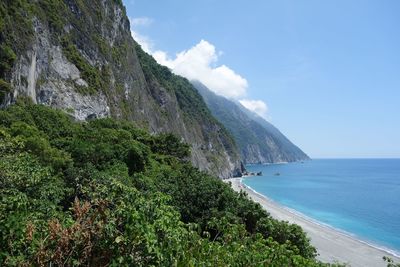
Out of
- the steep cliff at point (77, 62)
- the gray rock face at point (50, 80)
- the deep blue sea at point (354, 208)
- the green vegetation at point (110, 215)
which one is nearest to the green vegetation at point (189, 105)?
the steep cliff at point (77, 62)

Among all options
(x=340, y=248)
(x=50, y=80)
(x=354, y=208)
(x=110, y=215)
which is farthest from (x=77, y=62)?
(x=354, y=208)

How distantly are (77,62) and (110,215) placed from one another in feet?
165

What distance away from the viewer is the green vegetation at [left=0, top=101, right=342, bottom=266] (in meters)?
6.68

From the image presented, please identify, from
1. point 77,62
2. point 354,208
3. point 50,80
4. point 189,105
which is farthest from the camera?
point 189,105

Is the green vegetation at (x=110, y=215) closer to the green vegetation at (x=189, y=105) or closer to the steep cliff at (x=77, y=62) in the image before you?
the steep cliff at (x=77, y=62)

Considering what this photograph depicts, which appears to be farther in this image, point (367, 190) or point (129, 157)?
point (367, 190)

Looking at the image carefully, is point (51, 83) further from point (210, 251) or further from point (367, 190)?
point (367, 190)

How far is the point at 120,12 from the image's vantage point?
7438 cm

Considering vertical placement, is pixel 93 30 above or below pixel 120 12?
below

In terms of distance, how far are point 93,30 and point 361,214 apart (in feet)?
175

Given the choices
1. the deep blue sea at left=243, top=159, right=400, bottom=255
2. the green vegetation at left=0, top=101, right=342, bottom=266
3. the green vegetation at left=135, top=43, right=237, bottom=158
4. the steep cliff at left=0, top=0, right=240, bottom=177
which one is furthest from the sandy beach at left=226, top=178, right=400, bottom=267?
the green vegetation at left=135, top=43, right=237, bottom=158

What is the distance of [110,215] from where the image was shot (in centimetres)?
718

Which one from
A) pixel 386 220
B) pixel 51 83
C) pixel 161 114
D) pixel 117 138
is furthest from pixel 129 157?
pixel 161 114

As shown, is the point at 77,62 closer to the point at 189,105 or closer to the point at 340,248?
the point at 340,248
